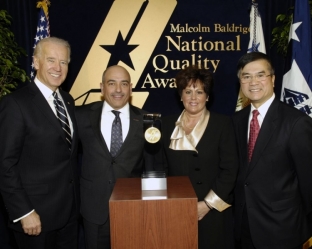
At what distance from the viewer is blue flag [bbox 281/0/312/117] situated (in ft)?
10.8

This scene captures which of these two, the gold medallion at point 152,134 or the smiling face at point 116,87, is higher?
the smiling face at point 116,87

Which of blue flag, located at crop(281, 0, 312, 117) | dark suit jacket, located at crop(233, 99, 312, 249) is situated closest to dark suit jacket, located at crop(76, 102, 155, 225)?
dark suit jacket, located at crop(233, 99, 312, 249)

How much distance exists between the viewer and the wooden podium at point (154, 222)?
1.72m

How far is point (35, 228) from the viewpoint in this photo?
222 centimetres

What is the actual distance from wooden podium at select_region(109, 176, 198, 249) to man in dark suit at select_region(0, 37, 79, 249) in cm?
75

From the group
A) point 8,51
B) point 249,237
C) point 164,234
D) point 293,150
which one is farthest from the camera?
point 8,51

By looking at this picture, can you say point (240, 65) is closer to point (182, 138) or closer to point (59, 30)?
point (182, 138)

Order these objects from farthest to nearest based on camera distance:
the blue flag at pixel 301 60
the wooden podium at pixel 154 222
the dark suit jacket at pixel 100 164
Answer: the blue flag at pixel 301 60, the dark suit jacket at pixel 100 164, the wooden podium at pixel 154 222

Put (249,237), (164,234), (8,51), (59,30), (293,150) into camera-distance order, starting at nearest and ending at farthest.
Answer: (164,234) < (293,150) < (249,237) < (8,51) < (59,30)

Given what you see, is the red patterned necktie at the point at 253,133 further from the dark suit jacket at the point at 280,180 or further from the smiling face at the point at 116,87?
the smiling face at the point at 116,87

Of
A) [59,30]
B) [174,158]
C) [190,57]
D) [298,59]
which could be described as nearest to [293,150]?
[174,158]

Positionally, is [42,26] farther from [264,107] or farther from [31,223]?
[264,107]

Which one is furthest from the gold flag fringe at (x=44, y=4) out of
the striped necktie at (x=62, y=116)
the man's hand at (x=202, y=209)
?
the man's hand at (x=202, y=209)

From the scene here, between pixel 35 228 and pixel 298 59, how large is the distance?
2702mm
